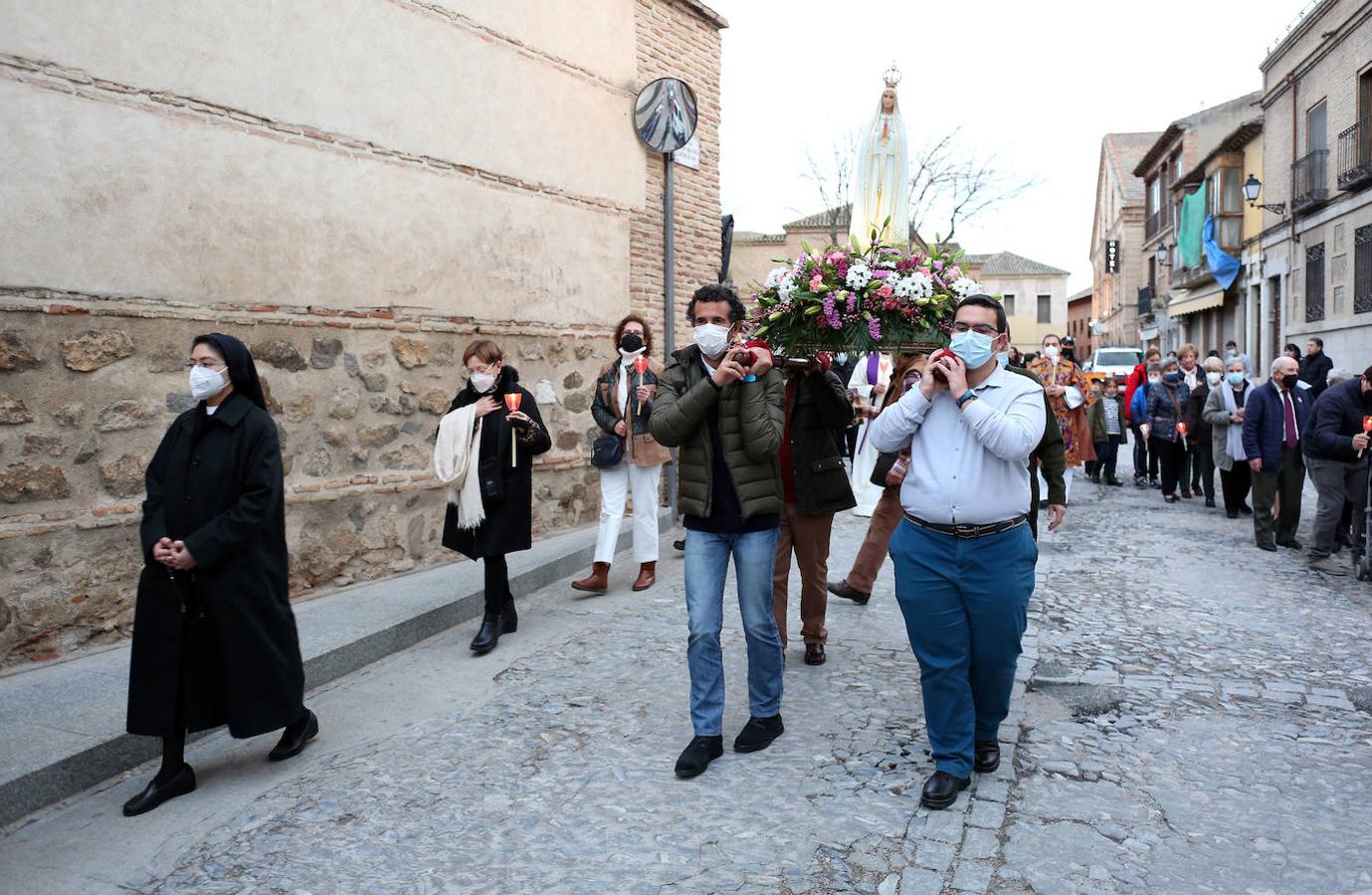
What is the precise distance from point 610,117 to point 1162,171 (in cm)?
3954

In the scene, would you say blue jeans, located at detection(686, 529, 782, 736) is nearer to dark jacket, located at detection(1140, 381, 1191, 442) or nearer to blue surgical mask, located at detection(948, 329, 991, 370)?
blue surgical mask, located at detection(948, 329, 991, 370)

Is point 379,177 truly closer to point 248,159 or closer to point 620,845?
point 248,159

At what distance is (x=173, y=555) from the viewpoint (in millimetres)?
3969

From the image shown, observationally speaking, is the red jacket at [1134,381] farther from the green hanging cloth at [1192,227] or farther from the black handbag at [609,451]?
the green hanging cloth at [1192,227]

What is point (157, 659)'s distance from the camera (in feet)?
13.2

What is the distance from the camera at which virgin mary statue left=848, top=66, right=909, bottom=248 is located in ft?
28.4

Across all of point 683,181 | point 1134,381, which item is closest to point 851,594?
point 683,181

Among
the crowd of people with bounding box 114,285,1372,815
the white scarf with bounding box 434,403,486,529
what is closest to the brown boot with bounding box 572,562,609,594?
the white scarf with bounding box 434,403,486,529

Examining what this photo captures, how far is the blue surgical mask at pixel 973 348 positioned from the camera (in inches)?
150

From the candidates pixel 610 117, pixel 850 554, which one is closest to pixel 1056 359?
pixel 850 554

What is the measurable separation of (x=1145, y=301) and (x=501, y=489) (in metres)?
45.6

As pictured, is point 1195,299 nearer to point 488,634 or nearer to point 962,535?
point 488,634

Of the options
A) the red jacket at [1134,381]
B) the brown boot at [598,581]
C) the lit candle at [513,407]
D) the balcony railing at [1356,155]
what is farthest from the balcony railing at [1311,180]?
the lit candle at [513,407]

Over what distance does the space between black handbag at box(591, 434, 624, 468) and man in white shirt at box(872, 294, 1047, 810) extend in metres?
3.62
